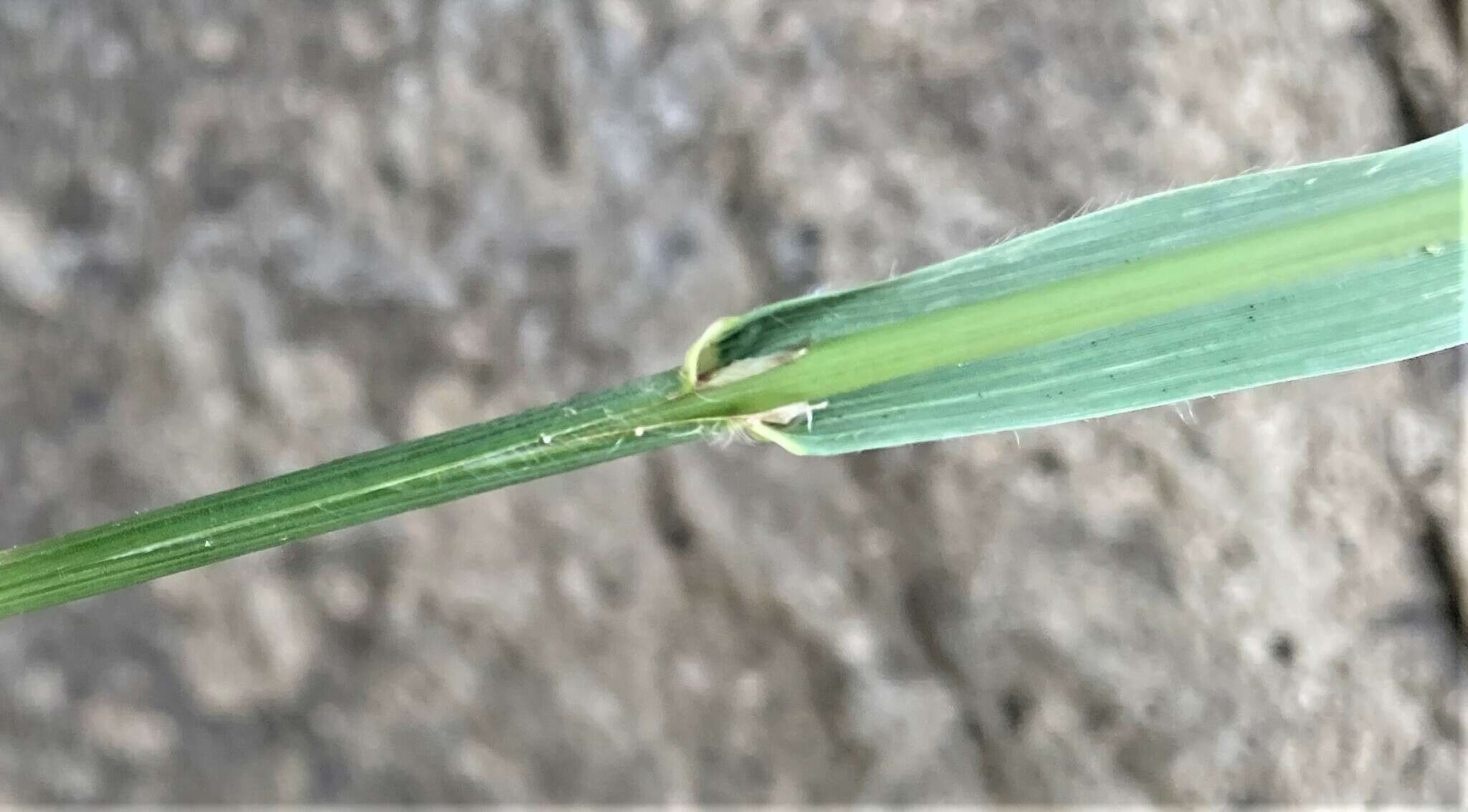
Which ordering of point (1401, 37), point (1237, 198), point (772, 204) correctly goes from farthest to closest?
1. point (772, 204)
2. point (1401, 37)
3. point (1237, 198)

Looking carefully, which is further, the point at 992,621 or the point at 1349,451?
the point at 992,621

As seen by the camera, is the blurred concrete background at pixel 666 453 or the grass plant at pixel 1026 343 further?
the blurred concrete background at pixel 666 453

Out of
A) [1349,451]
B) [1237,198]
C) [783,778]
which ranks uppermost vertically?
[1237,198]

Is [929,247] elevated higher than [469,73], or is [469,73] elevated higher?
[469,73]

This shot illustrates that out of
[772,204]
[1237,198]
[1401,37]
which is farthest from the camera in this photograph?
[772,204]

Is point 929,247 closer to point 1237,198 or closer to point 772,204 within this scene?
point 772,204

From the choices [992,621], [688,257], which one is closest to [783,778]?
[992,621]

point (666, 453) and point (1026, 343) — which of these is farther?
point (666, 453)

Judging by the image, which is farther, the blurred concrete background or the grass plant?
the blurred concrete background
